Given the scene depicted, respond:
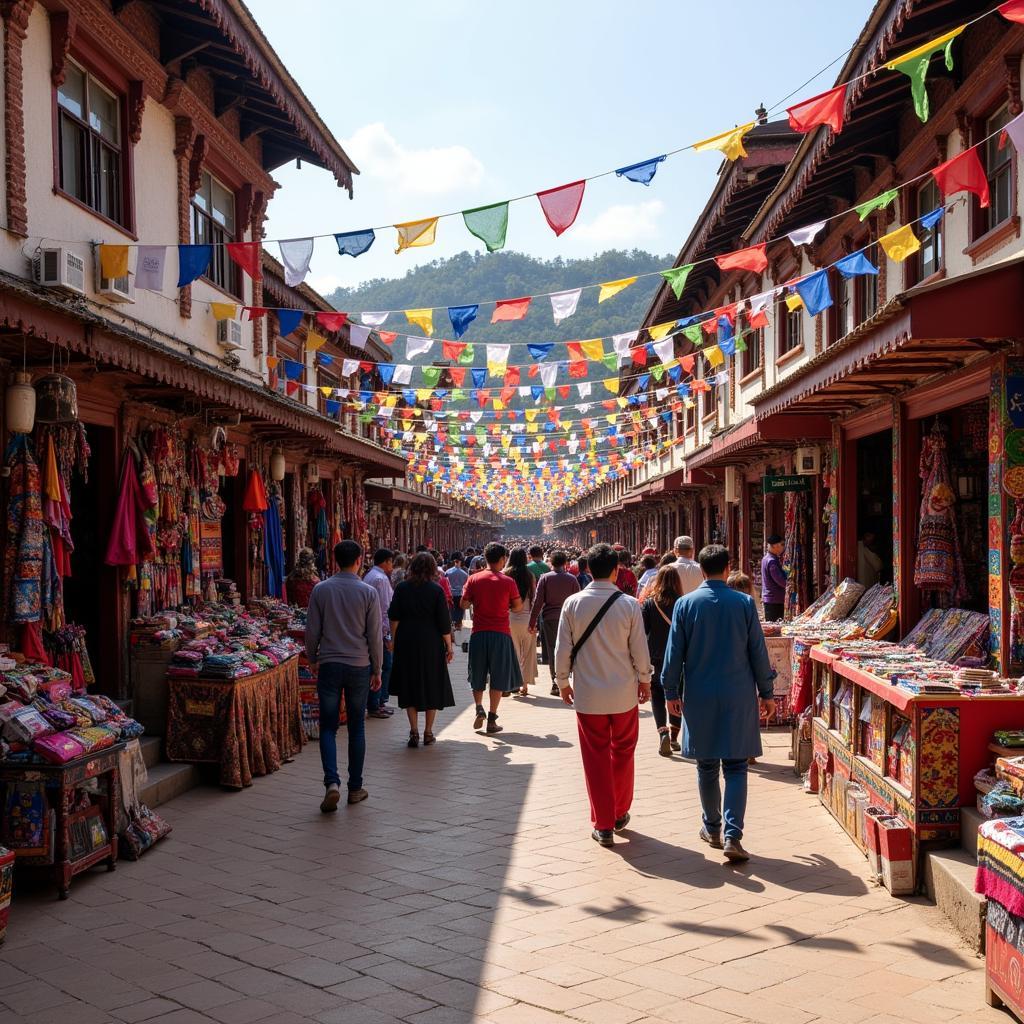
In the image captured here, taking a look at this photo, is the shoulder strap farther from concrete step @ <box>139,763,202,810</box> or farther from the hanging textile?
concrete step @ <box>139,763,202,810</box>

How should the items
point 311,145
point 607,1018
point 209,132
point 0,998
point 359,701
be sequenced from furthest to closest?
point 311,145, point 209,132, point 359,701, point 0,998, point 607,1018

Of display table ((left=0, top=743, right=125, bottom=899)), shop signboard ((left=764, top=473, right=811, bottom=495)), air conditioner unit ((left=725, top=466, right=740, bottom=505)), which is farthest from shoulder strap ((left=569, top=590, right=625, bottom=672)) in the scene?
air conditioner unit ((left=725, top=466, right=740, bottom=505))

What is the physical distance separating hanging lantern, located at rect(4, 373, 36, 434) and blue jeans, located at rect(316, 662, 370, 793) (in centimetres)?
287

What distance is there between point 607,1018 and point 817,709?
4.95 metres

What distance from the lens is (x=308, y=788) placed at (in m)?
9.10

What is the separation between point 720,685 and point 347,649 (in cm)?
311

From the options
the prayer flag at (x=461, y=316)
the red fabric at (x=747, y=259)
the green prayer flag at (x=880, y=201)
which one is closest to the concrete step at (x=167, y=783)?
the prayer flag at (x=461, y=316)

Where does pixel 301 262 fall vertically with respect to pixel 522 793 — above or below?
above

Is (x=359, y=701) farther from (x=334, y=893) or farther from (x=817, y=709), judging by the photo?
(x=817, y=709)

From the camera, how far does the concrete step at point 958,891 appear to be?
16.8 ft

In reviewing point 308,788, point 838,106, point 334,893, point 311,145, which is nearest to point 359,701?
point 308,788

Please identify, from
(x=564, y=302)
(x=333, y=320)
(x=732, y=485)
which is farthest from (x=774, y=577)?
(x=333, y=320)

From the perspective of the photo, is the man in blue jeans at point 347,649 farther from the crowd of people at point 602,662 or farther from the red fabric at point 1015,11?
the red fabric at point 1015,11

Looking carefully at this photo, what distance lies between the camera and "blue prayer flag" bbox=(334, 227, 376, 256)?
9.66 metres
